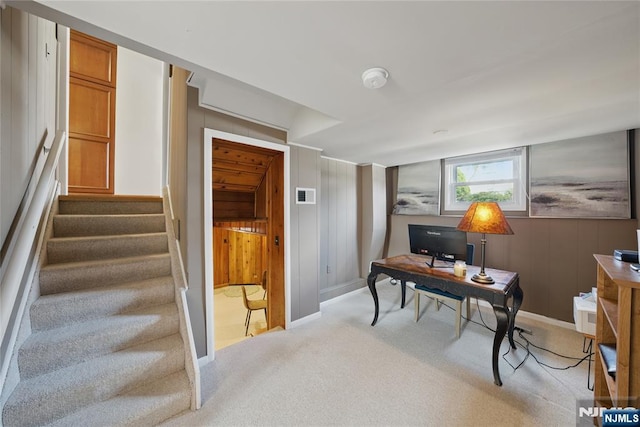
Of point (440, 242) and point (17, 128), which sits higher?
point (17, 128)

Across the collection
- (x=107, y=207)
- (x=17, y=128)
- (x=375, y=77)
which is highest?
(x=375, y=77)

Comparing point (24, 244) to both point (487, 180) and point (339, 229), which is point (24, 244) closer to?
point (339, 229)

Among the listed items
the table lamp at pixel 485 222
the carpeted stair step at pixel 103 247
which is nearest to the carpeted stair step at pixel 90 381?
the carpeted stair step at pixel 103 247

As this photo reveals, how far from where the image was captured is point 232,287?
4.51 metres

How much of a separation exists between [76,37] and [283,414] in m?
4.84

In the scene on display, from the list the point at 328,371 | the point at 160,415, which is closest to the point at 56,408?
the point at 160,415

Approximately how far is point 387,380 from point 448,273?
1.09 meters

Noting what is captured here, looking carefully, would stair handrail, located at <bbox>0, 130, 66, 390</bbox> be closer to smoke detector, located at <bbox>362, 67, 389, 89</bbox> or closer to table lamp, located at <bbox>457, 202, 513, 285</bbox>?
smoke detector, located at <bbox>362, 67, 389, 89</bbox>

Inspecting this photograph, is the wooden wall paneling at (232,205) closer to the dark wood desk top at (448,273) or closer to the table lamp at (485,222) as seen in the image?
the dark wood desk top at (448,273)

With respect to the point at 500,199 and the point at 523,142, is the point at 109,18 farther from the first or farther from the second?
the point at 500,199

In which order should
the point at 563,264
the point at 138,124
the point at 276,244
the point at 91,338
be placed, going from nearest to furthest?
1. the point at 91,338
2. the point at 563,264
3. the point at 276,244
4. the point at 138,124

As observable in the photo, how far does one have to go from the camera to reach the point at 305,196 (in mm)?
2791

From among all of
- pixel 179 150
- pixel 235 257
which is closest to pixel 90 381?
pixel 179 150

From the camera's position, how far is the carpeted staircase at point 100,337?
1.23 metres
